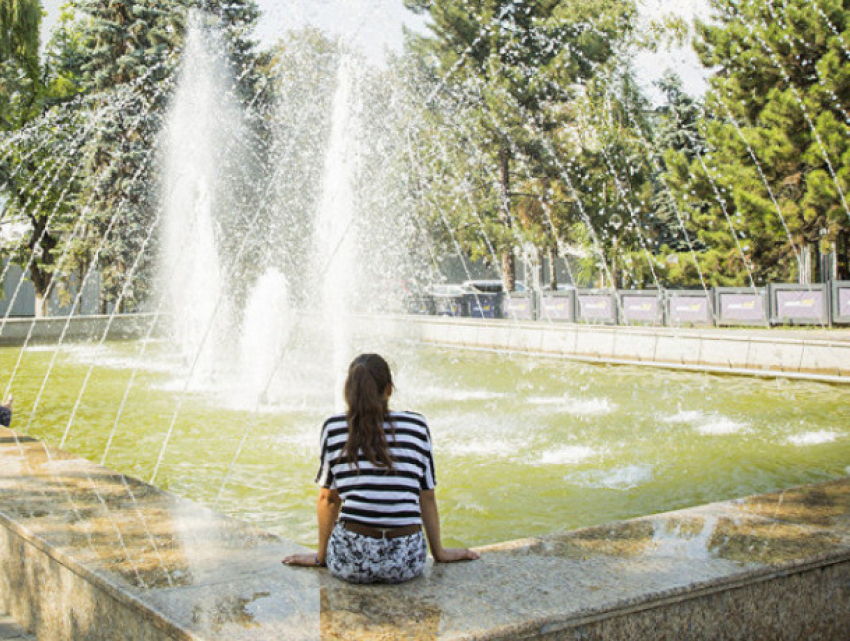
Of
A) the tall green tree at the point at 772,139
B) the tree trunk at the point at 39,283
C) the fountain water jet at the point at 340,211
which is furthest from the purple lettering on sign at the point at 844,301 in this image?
the tree trunk at the point at 39,283

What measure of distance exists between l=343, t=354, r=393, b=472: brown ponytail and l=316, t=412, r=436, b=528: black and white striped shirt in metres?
0.04

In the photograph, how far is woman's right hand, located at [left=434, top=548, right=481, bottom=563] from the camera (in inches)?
156

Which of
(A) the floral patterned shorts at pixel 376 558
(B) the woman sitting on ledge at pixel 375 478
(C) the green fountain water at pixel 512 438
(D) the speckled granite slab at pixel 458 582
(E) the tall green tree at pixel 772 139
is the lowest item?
(C) the green fountain water at pixel 512 438

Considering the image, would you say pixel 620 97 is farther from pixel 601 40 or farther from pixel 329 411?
pixel 329 411

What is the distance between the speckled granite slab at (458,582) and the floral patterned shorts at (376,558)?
55 millimetres

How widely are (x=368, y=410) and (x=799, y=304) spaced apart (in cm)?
1850

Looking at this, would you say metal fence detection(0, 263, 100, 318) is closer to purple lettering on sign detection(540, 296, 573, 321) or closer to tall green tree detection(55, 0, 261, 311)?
tall green tree detection(55, 0, 261, 311)

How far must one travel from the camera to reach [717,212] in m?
26.3

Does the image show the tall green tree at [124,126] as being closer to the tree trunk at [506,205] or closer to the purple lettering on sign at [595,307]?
the tree trunk at [506,205]

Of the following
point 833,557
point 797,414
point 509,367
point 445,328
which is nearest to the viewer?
point 833,557

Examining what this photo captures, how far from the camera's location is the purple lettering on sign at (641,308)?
22.1 meters

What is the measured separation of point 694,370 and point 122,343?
16.3 meters

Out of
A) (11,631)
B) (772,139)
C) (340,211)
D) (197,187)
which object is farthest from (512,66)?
(11,631)

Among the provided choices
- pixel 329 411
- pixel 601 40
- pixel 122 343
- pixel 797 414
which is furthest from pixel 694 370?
pixel 601 40
